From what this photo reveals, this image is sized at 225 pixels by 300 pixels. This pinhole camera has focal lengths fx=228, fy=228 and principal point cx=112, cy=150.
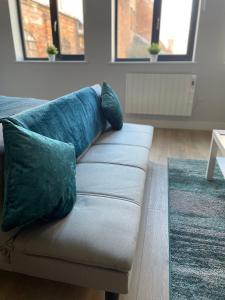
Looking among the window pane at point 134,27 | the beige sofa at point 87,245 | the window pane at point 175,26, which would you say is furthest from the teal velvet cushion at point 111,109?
the window pane at point 175,26

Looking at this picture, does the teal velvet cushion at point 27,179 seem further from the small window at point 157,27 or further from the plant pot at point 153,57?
the small window at point 157,27

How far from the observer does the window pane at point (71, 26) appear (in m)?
3.41

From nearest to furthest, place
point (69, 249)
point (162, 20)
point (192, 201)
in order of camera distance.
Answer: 1. point (69, 249)
2. point (192, 201)
3. point (162, 20)

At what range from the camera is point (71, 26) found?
3.50 m

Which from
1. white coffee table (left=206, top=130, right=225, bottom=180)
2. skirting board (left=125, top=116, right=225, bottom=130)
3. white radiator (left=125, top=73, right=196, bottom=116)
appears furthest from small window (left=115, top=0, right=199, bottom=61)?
white coffee table (left=206, top=130, right=225, bottom=180)

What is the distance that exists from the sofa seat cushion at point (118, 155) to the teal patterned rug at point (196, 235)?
459 mm

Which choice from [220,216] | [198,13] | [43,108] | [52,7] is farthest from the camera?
[52,7]

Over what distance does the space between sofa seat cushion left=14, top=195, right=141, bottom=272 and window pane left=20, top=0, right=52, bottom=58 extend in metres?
3.49

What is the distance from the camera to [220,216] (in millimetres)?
1647

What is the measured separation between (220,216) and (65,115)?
130 centimetres

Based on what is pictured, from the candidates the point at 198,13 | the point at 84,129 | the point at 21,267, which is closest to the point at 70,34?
the point at 198,13

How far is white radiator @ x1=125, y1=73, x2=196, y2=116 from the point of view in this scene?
326 centimetres

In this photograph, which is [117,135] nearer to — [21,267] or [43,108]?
[43,108]

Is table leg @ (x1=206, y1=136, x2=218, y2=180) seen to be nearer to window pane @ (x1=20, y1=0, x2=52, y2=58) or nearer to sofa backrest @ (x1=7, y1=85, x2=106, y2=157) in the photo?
sofa backrest @ (x1=7, y1=85, x2=106, y2=157)
